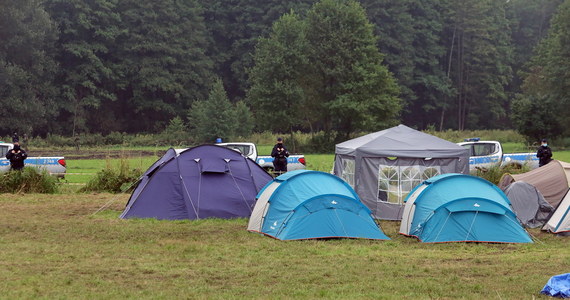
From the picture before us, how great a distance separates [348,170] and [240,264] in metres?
7.60

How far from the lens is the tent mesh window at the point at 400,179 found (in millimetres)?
17422

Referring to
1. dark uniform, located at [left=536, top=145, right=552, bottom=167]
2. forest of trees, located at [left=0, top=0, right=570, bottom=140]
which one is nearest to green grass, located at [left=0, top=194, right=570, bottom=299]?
dark uniform, located at [left=536, top=145, right=552, bottom=167]

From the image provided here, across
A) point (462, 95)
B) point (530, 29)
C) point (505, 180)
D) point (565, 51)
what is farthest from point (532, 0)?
point (505, 180)

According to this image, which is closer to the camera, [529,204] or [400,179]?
[529,204]

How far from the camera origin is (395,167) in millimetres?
17484

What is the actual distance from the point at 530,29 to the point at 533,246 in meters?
82.6

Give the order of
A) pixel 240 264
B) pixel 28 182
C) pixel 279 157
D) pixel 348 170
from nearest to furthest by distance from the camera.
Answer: pixel 240 264 < pixel 348 170 < pixel 279 157 < pixel 28 182

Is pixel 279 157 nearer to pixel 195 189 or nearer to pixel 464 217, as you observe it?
pixel 195 189

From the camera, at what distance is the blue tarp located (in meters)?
A: 9.03

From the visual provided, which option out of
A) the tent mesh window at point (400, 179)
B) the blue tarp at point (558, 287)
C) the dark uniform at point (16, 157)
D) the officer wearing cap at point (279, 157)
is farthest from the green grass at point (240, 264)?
the dark uniform at point (16, 157)

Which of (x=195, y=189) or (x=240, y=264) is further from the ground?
(x=195, y=189)

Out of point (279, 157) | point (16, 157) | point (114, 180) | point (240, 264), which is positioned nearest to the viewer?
point (240, 264)

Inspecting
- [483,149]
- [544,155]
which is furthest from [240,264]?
[483,149]

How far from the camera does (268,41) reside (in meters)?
53.4
